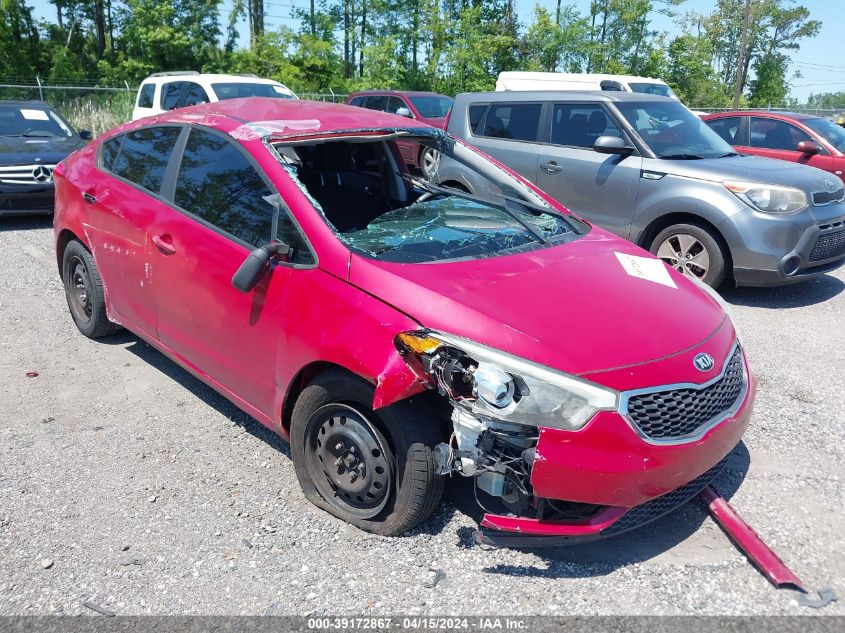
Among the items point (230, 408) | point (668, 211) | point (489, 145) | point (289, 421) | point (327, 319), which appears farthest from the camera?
point (489, 145)

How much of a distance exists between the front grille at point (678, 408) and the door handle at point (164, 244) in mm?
2518

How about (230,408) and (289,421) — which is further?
(230,408)

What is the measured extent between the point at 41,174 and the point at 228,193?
6.65 meters

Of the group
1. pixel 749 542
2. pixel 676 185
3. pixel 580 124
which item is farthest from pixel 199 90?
pixel 749 542

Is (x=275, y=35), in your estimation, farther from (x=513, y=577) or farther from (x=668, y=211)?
(x=513, y=577)

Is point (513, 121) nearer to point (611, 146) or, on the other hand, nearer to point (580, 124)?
point (580, 124)

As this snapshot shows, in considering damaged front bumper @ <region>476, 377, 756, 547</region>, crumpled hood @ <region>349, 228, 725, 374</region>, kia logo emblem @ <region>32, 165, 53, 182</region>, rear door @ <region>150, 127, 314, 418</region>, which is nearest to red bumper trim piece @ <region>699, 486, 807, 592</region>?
damaged front bumper @ <region>476, 377, 756, 547</region>

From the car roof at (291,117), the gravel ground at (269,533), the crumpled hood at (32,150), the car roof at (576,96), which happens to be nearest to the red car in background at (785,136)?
the car roof at (576,96)

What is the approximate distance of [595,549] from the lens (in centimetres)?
299

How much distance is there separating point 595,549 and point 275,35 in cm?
2987

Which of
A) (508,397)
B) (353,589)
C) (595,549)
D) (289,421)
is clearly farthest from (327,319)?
(595,549)

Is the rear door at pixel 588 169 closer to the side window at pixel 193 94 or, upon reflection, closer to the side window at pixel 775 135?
the side window at pixel 775 135

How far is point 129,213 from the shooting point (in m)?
4.17

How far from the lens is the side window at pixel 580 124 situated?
7176 mm
